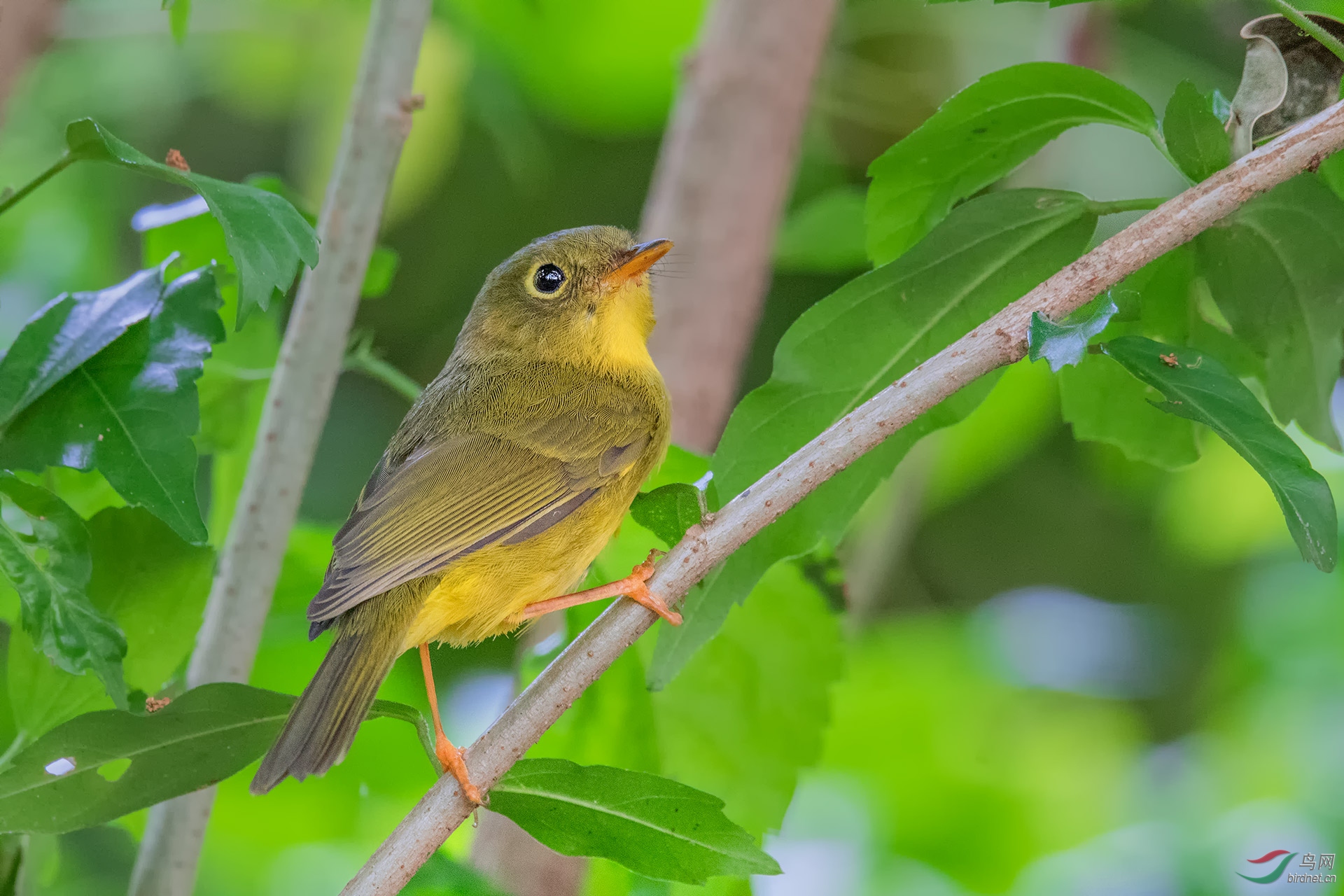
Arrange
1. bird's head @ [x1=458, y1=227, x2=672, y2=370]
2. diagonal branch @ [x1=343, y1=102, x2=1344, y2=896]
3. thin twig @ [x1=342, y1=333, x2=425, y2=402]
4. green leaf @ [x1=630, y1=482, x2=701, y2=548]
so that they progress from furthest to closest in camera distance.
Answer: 1. bird's head @ [x1=458, y1=227, x2=672, y2=370]
2. thin twig @ [x1=342, y1=333, x2=425, y2=402]
3. green leaf @ [x1=630, y1=482, x2=701, y2=548]
4. diagonal branch @ [x1=343, y1=102, x2=1344, y2=896]

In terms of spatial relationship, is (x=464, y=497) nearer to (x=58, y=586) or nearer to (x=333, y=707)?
(x=333, y=707)

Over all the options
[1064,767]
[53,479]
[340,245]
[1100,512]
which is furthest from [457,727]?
[1100,512]

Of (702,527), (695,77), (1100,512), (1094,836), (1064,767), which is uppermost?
(695,77)

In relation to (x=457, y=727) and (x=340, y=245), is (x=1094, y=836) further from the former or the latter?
(x=340, y=245)

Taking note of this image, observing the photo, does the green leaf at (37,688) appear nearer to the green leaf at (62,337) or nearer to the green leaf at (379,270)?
the green leaf at (62,337)

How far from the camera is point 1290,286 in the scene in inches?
60.5

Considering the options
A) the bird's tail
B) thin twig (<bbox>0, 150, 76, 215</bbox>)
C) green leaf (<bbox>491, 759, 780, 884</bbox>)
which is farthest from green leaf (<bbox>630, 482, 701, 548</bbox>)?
thin twig (<bbox>0, 150, 76, 215</bbox>)

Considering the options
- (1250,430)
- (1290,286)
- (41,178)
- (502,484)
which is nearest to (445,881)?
(502,484)

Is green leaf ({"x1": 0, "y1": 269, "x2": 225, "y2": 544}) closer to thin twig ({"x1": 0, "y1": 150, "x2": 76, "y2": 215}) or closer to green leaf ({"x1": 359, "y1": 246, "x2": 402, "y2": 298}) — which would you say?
thin twig ({"x1": 0, "y1": 150, "x2": 76, "y2": 215})

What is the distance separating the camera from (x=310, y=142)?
3574 mm

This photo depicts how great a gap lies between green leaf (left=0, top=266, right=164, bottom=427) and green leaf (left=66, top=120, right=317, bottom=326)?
0.22 meters

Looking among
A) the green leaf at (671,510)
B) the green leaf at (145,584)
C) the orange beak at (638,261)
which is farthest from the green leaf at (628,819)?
the orange beak at (638,261)

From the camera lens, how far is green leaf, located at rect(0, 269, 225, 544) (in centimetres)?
138

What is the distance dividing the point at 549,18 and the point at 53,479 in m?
2.06
